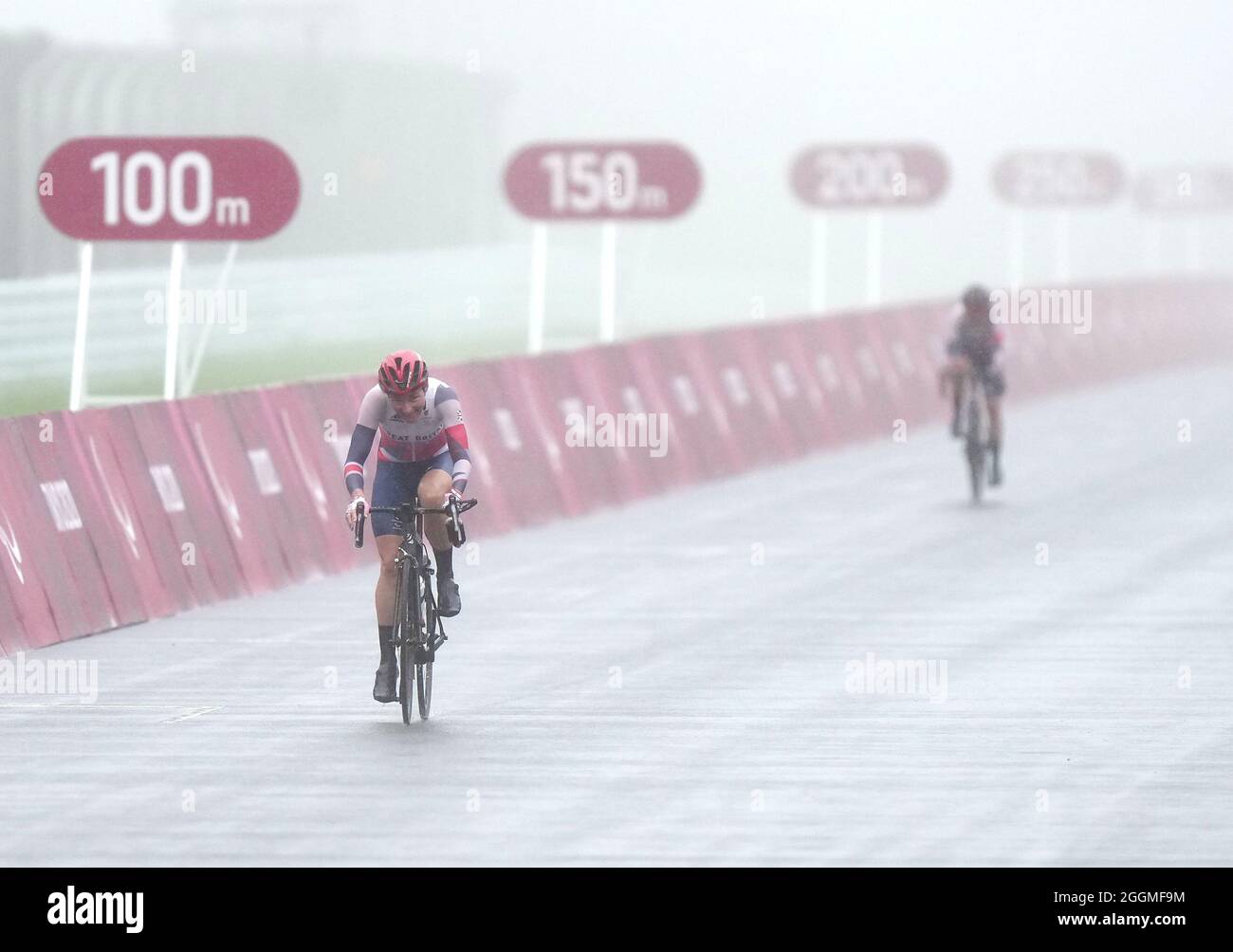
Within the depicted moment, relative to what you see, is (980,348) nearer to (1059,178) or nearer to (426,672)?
(426,672)

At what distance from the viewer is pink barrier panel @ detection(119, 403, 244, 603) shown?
55.9 feet

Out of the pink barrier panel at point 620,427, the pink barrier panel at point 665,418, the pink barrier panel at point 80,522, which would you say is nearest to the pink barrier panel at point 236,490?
the pink barrier panel at point 80,522

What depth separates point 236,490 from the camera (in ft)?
59.1

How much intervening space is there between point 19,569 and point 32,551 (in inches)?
6.4

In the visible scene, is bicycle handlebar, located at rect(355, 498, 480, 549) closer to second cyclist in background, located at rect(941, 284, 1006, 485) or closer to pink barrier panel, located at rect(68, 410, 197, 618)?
pink barrier panel, located at rect(68, 410, 197, 618)

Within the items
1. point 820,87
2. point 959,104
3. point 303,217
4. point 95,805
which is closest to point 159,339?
point 303,217

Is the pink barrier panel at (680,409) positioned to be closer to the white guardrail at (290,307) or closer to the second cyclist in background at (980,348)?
the second cyclist in background at (980,348)

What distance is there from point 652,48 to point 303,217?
28.9 meters

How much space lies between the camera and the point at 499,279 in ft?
166

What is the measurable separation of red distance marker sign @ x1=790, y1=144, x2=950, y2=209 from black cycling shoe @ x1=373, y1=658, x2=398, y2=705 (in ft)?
76.0

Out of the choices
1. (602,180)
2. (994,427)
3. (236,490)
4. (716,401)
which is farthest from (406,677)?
(602,180)

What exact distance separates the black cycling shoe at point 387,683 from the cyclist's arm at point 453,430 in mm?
841

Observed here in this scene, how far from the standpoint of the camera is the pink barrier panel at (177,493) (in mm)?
17047
